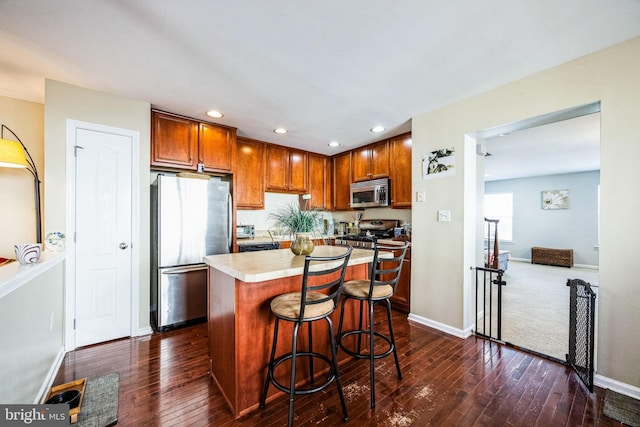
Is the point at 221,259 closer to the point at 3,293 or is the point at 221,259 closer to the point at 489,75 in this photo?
the point at 3,293

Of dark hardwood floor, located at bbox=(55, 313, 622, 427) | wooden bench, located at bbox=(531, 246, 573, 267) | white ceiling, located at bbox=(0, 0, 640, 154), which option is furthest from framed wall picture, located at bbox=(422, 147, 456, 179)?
wooden bench, located at bbox=(531, 246, 573, 267)

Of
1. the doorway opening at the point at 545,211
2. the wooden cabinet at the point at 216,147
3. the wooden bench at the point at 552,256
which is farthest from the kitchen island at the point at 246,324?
the wooden bench at the point at 552,256

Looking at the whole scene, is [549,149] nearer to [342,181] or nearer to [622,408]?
[342,181]

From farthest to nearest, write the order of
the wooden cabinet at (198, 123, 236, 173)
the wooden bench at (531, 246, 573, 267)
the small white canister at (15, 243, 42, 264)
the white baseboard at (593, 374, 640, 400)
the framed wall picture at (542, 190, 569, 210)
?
the framed wall picture at (542, 190, 569, 210) < the wooden bench at (531, 246, 573, 267) < the wooden cabinet at (198, 123, 236, 173) < the white baseboard at (593, 374, 640, 400) < the small white canister at (15, 243, 42, 264)

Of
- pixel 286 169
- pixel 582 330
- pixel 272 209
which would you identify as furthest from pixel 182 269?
pixel 582 330

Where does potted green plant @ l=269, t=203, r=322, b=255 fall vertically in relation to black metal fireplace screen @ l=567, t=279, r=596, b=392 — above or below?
above

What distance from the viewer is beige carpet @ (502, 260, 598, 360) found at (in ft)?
8.52

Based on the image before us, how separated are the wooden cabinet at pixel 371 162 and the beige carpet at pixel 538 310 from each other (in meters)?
2.51

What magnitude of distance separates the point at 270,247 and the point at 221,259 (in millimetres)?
1860

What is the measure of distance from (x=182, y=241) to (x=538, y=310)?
4.75 metres

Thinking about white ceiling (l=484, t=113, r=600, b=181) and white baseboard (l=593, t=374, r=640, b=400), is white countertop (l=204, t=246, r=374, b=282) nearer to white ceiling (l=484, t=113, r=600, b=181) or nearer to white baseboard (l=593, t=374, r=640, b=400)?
white baseboard (l=593, t=374, r=640, b=400)

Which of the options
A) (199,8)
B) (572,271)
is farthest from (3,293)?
(572,271)

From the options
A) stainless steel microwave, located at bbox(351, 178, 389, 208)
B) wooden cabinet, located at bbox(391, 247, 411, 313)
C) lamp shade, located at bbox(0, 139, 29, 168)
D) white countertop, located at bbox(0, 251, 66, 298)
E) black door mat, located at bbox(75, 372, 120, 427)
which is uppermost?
lamp shade, located at bbox(0, 139, 29, 168)

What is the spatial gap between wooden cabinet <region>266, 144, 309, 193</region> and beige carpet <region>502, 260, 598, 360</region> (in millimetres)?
3513
